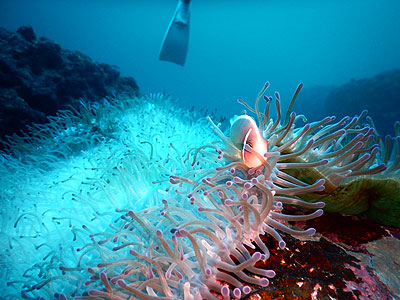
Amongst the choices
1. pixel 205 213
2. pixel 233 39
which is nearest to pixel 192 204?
pixel 205 213

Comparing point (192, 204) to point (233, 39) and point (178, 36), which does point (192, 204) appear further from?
point (233, 39)

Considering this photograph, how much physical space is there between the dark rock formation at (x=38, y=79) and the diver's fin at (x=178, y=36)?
4723 millimetres

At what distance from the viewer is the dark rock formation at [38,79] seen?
4656mm

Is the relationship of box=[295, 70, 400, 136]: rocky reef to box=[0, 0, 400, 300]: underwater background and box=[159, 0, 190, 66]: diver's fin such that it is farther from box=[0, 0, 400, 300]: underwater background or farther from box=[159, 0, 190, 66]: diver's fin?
box=[0, 0, 400, 300]: underwater background

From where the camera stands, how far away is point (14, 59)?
17.0 feet

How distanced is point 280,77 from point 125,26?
50.7 metres

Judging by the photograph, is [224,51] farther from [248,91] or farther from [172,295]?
[172,295]

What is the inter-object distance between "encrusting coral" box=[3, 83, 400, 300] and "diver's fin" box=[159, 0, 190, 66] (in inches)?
372

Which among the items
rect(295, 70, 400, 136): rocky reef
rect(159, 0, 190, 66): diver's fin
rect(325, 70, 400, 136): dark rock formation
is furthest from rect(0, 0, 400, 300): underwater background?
rect(325, 70, 400, 136): dark rock formation

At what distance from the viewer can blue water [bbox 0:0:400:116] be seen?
149 ft

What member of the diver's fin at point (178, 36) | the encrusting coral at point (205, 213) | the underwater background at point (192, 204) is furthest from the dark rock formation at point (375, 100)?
the encrusting coral at point (205, 213)

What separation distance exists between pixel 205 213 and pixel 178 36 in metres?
10.6

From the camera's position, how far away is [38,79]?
5.30m

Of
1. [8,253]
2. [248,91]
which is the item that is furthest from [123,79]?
[248,91]
